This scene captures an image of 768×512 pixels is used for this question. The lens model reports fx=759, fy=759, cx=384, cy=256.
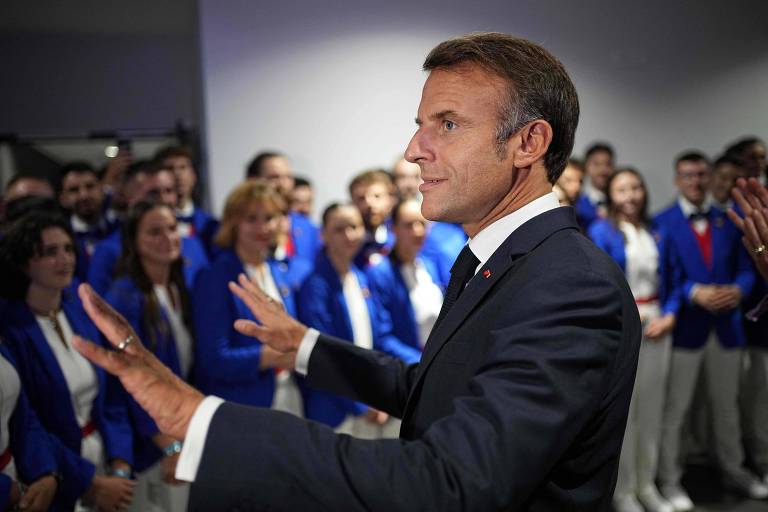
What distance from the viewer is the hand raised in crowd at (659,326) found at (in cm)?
349

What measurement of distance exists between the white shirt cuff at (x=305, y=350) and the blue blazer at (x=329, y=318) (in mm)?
1364

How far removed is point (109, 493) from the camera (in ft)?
6.85

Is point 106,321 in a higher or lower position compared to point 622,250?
higher

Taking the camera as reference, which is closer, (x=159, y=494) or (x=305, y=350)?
(x=305, y=350)

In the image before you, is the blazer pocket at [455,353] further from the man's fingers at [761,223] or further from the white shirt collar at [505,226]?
the man's fingers at [761,223]

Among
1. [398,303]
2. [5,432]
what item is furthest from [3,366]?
[398,303]

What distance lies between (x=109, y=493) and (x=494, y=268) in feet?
4.74

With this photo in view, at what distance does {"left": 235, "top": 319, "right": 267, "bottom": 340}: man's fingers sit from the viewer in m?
1.41

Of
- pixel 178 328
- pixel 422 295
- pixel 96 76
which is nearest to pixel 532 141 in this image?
pixel 178 328

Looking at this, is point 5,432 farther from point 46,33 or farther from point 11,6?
point 46,33

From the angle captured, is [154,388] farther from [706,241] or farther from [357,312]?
[706,241]

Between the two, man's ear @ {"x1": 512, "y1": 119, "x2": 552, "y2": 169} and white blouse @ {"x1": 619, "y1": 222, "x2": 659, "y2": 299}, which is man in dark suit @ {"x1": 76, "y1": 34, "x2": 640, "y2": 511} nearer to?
man's ear @ {"x1": 512, "y1": 119, "x2": 552, "y2": 169}

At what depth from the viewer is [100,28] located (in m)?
6.95

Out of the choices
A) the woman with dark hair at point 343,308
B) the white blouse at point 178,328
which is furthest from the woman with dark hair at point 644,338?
the white blouse at point 178,328
